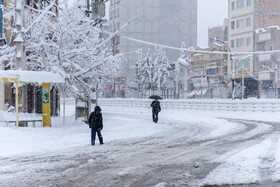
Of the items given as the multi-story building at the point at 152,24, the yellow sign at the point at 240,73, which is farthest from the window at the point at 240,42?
the multi-story building at the point at 152,24

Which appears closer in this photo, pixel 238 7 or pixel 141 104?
pixel 141 104

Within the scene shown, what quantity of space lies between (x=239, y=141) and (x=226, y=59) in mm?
53492

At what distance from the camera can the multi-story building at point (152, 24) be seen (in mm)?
84875

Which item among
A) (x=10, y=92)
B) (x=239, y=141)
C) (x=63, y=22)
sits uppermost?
(x=63, y=22)

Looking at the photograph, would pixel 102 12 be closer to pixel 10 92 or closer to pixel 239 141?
pixel 10 92

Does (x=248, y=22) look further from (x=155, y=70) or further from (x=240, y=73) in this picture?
(x=155, y=70)

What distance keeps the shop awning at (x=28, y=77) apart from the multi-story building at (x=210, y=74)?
48.3 metres

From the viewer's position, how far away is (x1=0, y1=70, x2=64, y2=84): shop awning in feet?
51.5

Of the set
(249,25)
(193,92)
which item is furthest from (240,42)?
(193,92)

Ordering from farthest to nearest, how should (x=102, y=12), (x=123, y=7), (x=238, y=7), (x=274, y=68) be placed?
(x=123, y=7) < (x=238, y=7) < (x=274, y=68) < (x=102, y=12)

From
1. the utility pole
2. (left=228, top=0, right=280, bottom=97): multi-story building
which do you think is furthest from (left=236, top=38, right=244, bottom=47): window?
the utility pole

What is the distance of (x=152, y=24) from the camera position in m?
→ 88.1

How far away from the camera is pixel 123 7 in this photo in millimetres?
84938

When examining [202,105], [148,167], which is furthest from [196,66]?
[148,167]
